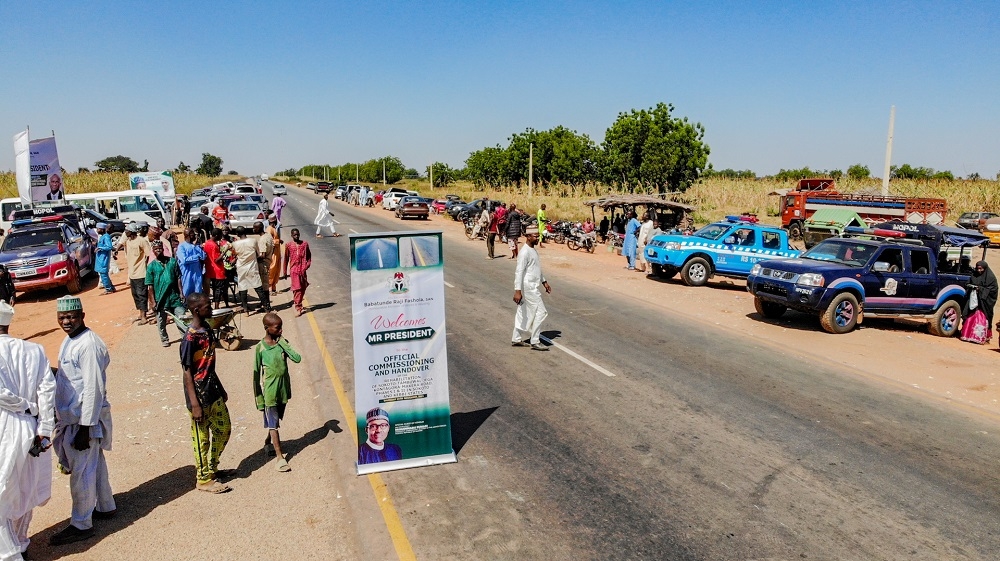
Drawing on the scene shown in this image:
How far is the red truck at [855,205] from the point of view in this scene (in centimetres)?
3050

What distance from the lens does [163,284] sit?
10703 mm

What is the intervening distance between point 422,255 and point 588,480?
2.61m

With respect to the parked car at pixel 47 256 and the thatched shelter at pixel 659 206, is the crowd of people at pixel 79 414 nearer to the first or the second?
the parked car at pixel 47 256

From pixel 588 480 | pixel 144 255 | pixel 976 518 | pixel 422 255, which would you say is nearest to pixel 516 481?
pixel 588 480

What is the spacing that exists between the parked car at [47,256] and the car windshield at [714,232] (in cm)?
1758

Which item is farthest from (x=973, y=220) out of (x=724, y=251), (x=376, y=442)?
(x=376, y=442)

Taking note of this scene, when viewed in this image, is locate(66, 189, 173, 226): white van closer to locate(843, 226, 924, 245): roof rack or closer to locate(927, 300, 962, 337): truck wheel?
locate(843, 226, 924, 245): roof rack

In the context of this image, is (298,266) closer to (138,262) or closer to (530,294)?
(138,262)

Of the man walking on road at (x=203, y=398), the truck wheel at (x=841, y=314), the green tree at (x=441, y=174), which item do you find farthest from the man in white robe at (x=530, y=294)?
the green tree at (x=441, y=174)

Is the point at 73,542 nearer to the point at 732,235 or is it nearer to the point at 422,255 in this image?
the point at 422,255

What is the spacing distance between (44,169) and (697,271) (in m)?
19.8

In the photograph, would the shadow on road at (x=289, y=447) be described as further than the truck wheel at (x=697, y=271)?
No

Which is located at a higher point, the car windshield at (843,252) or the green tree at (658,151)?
the green tree at (658,151)

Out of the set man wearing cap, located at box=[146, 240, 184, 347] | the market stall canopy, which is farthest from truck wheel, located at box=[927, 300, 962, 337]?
man wearing cap, located at box=[146, 240, 184, 347]
